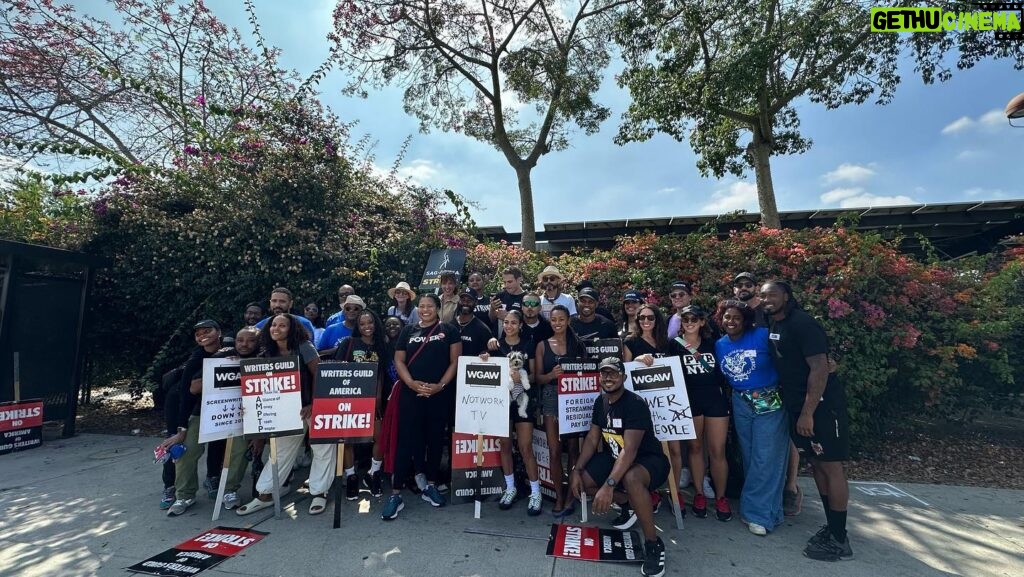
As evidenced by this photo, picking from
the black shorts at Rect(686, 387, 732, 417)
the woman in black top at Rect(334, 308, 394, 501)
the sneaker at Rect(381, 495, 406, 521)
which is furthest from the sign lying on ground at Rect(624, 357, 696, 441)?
the woman in black top at Rect(334, 308, 394, 501)

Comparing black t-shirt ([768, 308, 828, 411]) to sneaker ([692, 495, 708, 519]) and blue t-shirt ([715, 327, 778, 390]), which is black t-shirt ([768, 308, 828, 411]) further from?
sneaker ([692, 495, 708, 519])

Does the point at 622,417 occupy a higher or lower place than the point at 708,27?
lower

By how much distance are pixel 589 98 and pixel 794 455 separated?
40.4 feet

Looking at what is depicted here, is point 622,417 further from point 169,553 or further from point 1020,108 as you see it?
point 1020,108

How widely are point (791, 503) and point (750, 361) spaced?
156 centimetres

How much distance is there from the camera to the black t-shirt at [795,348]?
3590 millimetres

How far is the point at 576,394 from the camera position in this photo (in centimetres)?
425

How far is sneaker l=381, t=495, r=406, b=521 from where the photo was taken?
4.19 meters

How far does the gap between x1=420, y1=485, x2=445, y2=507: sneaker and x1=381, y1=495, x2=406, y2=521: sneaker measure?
0.90 ft

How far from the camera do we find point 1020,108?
767 cm

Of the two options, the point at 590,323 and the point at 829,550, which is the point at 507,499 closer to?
the point at 590,323

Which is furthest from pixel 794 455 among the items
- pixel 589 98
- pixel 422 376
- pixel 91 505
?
pixel 589 98

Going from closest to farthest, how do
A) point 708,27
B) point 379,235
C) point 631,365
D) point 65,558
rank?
point 65,558 → point 631,365 → point 379,235 → point 708,27

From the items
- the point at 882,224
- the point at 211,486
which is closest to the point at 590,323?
the point at 211,486
